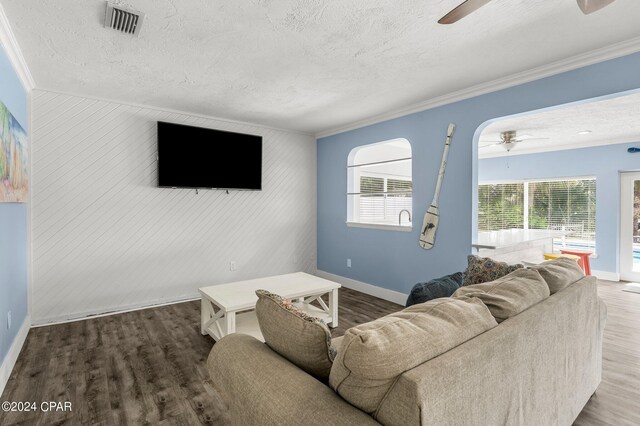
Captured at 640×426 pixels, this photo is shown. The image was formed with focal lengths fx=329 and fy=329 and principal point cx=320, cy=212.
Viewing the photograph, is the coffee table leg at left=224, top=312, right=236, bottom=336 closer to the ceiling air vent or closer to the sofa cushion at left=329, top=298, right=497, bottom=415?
the sofa cushion at left=329, top=298, right=497, bottom=415

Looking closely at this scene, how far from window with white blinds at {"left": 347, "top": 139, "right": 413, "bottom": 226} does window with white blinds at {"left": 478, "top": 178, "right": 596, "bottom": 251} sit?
2.74 metres

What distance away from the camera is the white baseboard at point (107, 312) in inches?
134

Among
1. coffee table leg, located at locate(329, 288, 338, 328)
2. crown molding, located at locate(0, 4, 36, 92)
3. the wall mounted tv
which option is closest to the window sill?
coffee table leg, located at locate(329, 288, 338, 328)

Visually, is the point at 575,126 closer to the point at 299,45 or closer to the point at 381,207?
the point at 381,207

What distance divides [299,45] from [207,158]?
229 centimetres

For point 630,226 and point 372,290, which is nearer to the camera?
point 372,290

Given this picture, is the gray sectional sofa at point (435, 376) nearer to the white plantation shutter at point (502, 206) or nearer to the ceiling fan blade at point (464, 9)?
the ceiling fan blade at point (464, 9)

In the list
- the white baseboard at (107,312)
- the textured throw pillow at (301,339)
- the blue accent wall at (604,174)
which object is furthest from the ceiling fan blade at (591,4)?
the blue accent wall at (604,174)

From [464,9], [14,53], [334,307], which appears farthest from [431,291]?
[14,53]

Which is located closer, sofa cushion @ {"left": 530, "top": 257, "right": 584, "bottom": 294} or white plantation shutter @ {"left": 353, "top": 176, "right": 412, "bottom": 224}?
sofa cushion @ {"left": 530, "top": 257, "right": 584, "bottom": 294}

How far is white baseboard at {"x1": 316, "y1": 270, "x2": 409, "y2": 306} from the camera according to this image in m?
4.11

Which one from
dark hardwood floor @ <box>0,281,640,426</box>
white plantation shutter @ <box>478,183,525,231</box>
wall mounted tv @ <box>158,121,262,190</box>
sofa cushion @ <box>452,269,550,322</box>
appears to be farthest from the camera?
white plantation shutter @ <box>478,183,525,231</box>

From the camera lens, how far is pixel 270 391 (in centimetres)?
106

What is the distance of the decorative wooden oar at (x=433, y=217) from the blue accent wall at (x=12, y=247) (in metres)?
3.69
